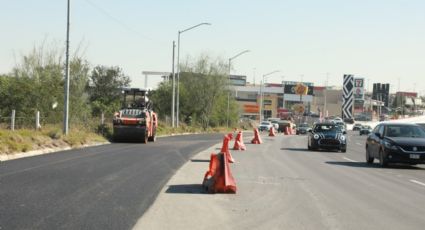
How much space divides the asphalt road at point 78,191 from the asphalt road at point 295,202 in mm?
494

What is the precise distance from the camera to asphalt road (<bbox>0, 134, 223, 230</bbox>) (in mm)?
9727

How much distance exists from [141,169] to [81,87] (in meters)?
27.1

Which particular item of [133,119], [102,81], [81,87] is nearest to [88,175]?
[133,119]

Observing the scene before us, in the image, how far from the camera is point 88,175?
16531mm

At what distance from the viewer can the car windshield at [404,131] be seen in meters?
23.0

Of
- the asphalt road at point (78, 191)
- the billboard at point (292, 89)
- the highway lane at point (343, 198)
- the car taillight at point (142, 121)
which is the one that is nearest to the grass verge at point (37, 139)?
the asphalt road at point (78, 191)

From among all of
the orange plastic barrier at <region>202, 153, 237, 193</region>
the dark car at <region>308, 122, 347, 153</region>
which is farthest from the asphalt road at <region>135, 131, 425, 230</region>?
the dark car at <region>308, 122, 347, 153</region>

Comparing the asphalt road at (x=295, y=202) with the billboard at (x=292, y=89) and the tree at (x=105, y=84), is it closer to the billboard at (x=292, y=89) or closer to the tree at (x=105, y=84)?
the tree at (x=105, y=84)

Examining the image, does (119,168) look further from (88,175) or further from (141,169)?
(88,175)

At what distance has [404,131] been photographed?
23203 millimetres

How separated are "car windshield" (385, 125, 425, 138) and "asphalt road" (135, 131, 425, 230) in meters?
3.80

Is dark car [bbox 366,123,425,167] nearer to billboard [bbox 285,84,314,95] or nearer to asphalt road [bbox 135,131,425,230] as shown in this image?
asphalt road [bbox 135,131,425,230]

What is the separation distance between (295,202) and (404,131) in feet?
39.8

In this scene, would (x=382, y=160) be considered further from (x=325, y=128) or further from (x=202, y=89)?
(x=202, y=89)
